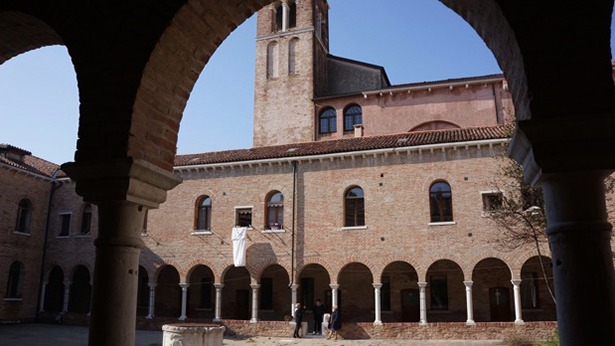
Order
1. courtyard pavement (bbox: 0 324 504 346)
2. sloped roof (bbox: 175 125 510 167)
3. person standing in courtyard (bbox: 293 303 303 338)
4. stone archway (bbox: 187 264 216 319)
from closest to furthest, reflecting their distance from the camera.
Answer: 1. courtyard pavement (bbox: 0 324 504 346)
2. person standing in courtyard (bbox: 293 303 303 338)
3. sloped roof (bbox: 175 125 510 167)
4. stone archway (bbox: 187 264 216 319)

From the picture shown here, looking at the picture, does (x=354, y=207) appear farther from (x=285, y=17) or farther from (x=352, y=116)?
(x=285, y=17)

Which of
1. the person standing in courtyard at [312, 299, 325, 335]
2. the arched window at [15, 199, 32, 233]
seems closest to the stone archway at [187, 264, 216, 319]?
the person standing in courtyard at [312, 299, 325, 335]

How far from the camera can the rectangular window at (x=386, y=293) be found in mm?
21828

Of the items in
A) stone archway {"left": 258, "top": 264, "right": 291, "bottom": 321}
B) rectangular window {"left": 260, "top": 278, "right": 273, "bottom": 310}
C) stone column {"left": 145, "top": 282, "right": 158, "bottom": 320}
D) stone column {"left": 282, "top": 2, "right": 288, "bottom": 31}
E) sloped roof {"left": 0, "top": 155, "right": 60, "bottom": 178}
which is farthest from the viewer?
stone column {"left": 282, "top": 2, "right": 288, "bottom": 31}

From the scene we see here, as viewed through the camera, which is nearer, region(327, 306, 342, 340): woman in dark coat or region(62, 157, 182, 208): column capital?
region(62, 157, 182, 208): column capital

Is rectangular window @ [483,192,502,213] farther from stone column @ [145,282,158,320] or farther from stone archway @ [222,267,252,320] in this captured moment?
stone column @ [145,282,158,320]

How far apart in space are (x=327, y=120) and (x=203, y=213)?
9.56 m

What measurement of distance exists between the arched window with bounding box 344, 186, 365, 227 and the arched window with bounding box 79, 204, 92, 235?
41.4 feet

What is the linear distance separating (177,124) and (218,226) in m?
18.5

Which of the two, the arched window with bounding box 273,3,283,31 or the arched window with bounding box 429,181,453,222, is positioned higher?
the arched window with bounding box 273,3,283,31

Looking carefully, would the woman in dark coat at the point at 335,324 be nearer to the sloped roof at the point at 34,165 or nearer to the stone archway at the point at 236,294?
the stone archway at the point at 236,294

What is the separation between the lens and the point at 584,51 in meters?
2.96

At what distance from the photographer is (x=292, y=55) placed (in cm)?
3078

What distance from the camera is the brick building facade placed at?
19500 mm
